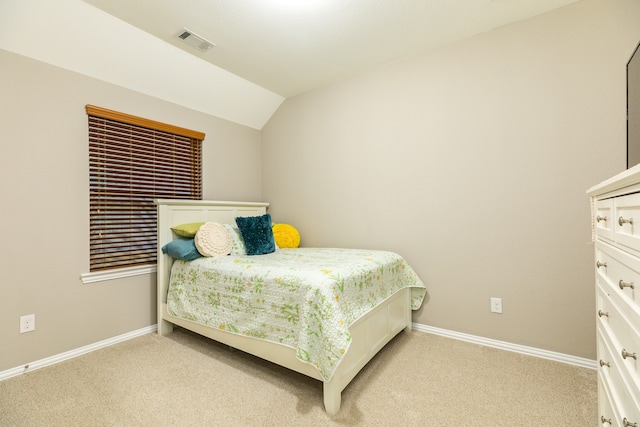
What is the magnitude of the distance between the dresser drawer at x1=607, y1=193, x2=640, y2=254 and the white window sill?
306 centimetres

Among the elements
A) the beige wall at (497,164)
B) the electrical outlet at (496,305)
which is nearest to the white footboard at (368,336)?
the beige wall at (497,164)

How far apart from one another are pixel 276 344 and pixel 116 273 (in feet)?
5.28

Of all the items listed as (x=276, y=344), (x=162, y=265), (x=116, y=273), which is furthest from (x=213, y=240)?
(x=276, y=344)

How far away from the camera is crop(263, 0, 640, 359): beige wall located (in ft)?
6.38

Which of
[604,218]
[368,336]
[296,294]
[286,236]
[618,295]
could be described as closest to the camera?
[618,295]

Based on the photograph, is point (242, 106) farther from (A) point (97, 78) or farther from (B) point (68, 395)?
(B) point (68, 395)

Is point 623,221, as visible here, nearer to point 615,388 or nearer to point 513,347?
point 615,388

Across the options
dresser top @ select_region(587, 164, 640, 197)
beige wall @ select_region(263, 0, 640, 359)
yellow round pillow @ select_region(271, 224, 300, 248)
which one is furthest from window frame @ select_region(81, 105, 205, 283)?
dresser top @ select_region(587, 164, 640, 197)

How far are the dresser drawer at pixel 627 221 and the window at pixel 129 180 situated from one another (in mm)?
3054

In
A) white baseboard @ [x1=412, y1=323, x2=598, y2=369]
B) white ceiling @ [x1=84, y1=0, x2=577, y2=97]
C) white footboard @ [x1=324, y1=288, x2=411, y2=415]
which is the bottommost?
white baseboard @ [x1=412, y1=323, x2=598, y2=369]

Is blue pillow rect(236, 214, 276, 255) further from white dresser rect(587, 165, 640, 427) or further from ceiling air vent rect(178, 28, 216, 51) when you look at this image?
white dresser rect(587, 165, 640, 427)

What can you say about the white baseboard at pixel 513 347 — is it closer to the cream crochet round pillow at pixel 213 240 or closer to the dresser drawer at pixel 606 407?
the dresser drawer at pixel 606 407

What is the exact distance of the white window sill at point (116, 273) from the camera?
230 centimetres

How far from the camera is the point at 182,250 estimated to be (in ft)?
7.92
